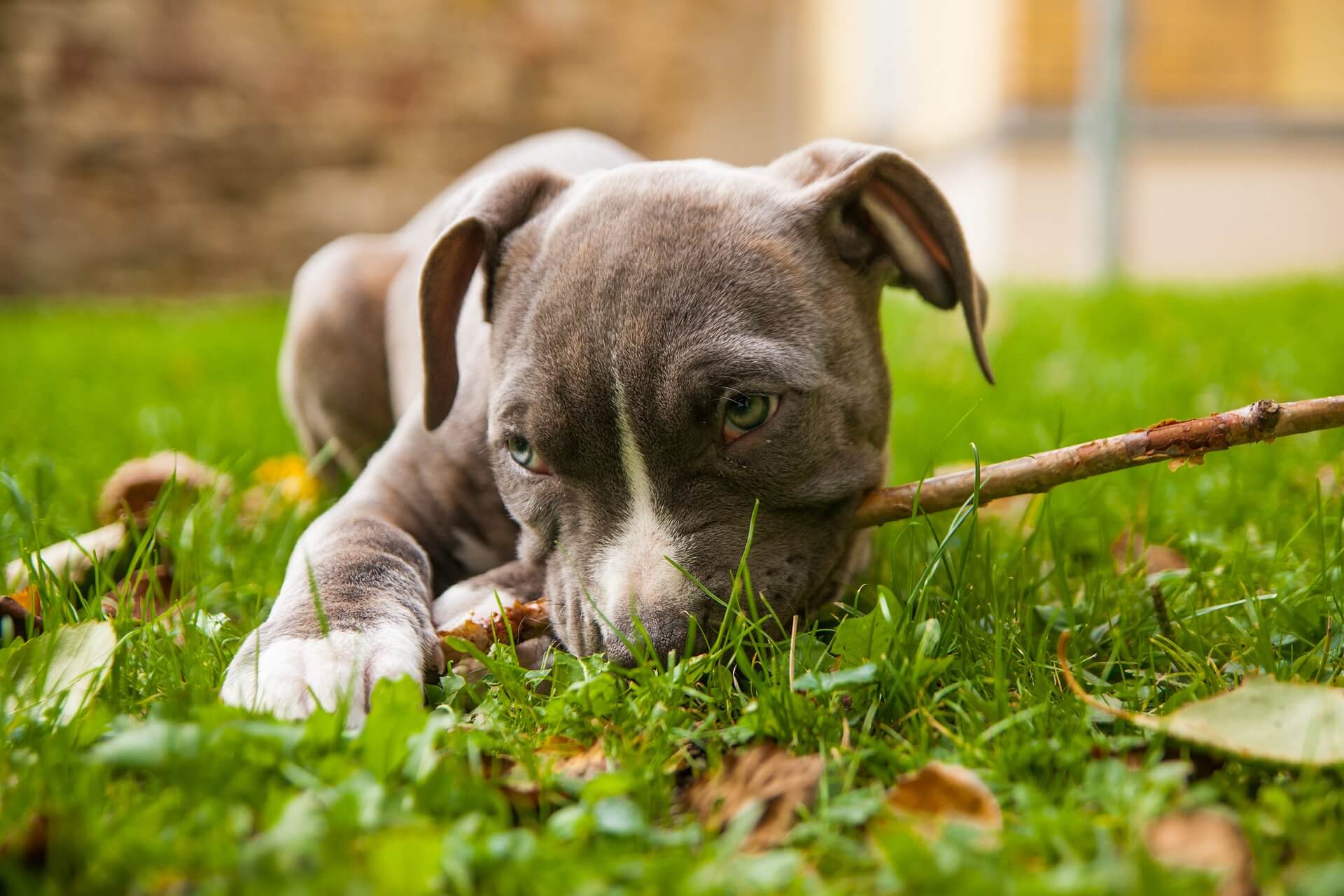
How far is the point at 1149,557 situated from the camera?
9.03 feet

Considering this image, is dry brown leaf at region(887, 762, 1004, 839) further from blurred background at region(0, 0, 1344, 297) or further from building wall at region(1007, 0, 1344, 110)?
building wall at region(1007, 0, 1344, 110)

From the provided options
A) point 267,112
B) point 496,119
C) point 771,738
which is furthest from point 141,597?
point 496,119

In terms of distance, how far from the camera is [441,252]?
2.68 m

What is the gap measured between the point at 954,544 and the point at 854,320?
0.67 metres

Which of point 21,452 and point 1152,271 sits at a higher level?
point 21,452

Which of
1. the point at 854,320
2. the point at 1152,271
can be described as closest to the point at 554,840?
the point at 854,320

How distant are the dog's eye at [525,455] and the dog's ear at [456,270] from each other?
0.37 metres

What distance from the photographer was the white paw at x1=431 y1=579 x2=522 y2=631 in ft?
7.77

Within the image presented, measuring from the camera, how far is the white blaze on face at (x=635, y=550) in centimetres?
213

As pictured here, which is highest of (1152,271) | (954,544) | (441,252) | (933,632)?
(441,252)

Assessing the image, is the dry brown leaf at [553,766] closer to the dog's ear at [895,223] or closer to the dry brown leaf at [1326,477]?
the dog's ear at [895,223]

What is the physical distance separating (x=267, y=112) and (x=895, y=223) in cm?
1351

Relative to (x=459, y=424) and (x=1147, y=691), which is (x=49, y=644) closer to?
(x=459, y=424)

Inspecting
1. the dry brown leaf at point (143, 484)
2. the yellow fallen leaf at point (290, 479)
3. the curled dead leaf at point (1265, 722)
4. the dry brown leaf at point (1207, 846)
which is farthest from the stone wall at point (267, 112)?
the dry brown leaf at point (1207, 846)
